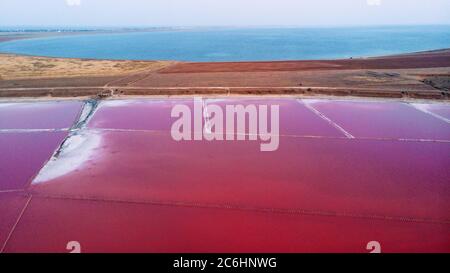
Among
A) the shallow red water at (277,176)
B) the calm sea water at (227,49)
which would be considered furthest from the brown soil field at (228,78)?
the calm sea water at (227,49)

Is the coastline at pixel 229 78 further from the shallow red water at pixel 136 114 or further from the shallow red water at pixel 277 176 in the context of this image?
the shallow red water at pixel 277 176

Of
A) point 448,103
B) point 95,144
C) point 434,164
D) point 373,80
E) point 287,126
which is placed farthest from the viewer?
point 373,80

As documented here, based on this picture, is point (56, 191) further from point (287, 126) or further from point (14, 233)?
point (287, 126)

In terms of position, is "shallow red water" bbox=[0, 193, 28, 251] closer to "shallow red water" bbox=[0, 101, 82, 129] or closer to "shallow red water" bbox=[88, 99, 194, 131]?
"shallow red water" bbox=[88, 99, 194, 131]

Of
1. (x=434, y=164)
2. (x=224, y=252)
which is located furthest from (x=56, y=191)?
(x=434, y=164)

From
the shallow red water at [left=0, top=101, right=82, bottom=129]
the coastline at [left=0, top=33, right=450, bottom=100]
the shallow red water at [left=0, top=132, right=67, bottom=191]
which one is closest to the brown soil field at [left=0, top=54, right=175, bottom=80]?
the coastline at [left=0, top=33, right=450, bottom=100]

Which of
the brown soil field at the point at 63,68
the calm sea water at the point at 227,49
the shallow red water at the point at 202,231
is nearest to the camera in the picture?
the shallow red water at the point at 202,231
